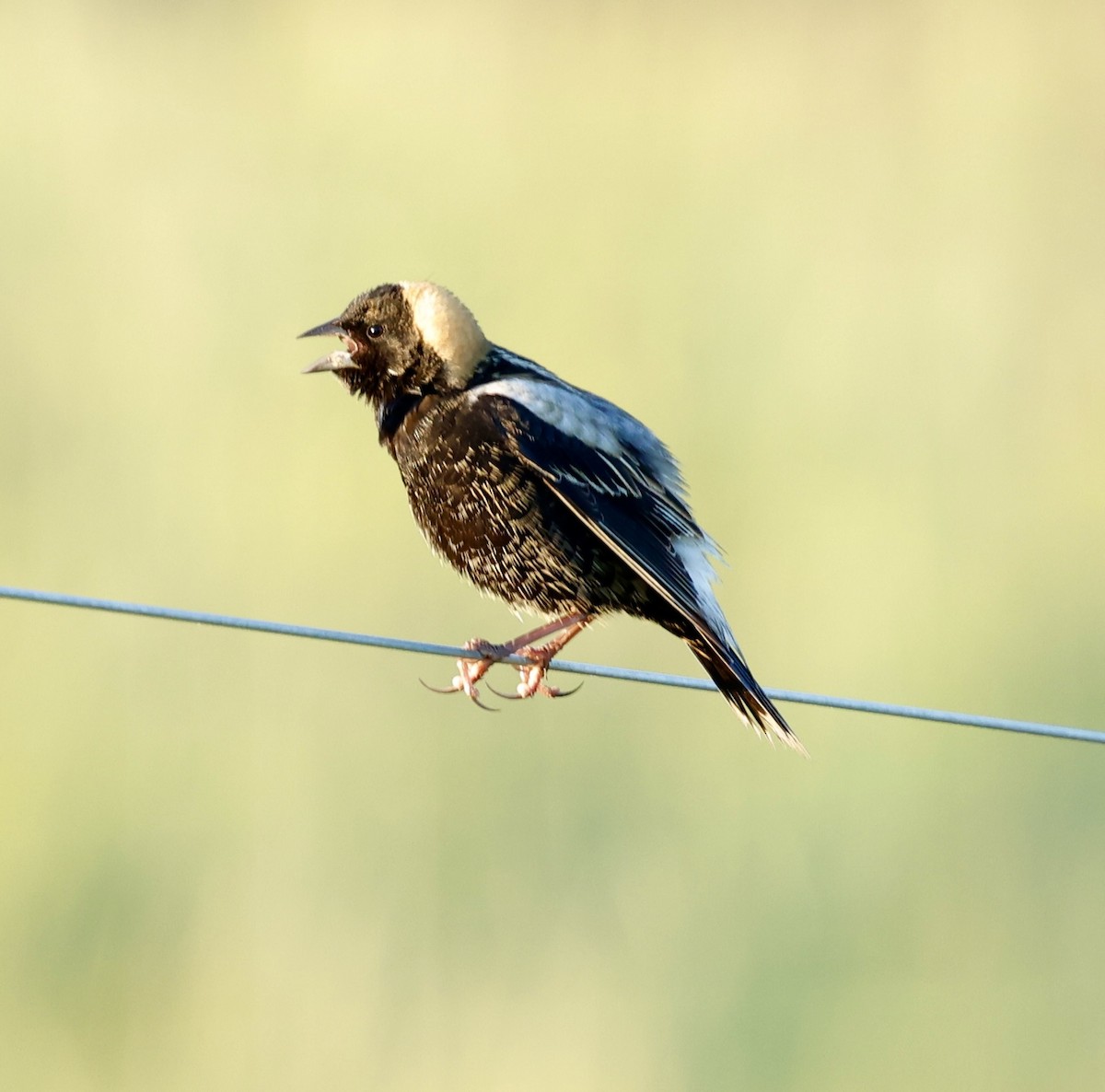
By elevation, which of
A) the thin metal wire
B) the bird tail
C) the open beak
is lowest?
the thin metal wire

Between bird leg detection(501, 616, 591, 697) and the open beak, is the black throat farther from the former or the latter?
bird leg detection(501, 616, 591, 697)

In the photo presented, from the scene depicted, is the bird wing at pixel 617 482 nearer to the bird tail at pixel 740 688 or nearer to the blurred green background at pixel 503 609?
the bird tail at pixel 740 688

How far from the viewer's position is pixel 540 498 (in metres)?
4.17

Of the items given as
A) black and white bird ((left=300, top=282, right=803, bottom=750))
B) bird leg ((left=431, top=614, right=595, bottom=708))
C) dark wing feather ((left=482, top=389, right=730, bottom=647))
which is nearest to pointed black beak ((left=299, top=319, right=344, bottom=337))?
black and white bird ((left=300, top=282, right=803, bottom=750))

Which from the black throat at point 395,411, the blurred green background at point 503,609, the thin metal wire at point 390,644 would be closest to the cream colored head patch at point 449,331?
the black throat at point 395,411

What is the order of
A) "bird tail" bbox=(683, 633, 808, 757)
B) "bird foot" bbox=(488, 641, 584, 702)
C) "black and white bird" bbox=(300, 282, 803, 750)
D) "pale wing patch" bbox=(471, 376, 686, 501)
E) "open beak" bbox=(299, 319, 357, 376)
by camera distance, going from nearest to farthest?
"bird tail" bbox=(683, 633, 808, 757) → "black and white bird" bbox=(300, 282, 803, 750) → "pale wing patch" bbox=(471, 376, 686, 501) → "bird foot" bbox=(488, 641, 584, 702) → "open beak" bbox=(299, 319, 357, 376)

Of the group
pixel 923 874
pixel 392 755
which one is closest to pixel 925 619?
pixel 923 874

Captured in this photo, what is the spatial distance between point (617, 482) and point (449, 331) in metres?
0.62

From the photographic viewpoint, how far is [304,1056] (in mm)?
4578

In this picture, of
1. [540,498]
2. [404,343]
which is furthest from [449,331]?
[540,498]

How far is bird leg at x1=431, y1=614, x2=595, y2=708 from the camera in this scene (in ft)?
14.1

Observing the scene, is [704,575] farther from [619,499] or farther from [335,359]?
[335,359]

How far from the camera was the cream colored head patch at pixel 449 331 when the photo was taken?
4.45 metres

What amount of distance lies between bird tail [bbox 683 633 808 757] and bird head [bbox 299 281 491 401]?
901mm
